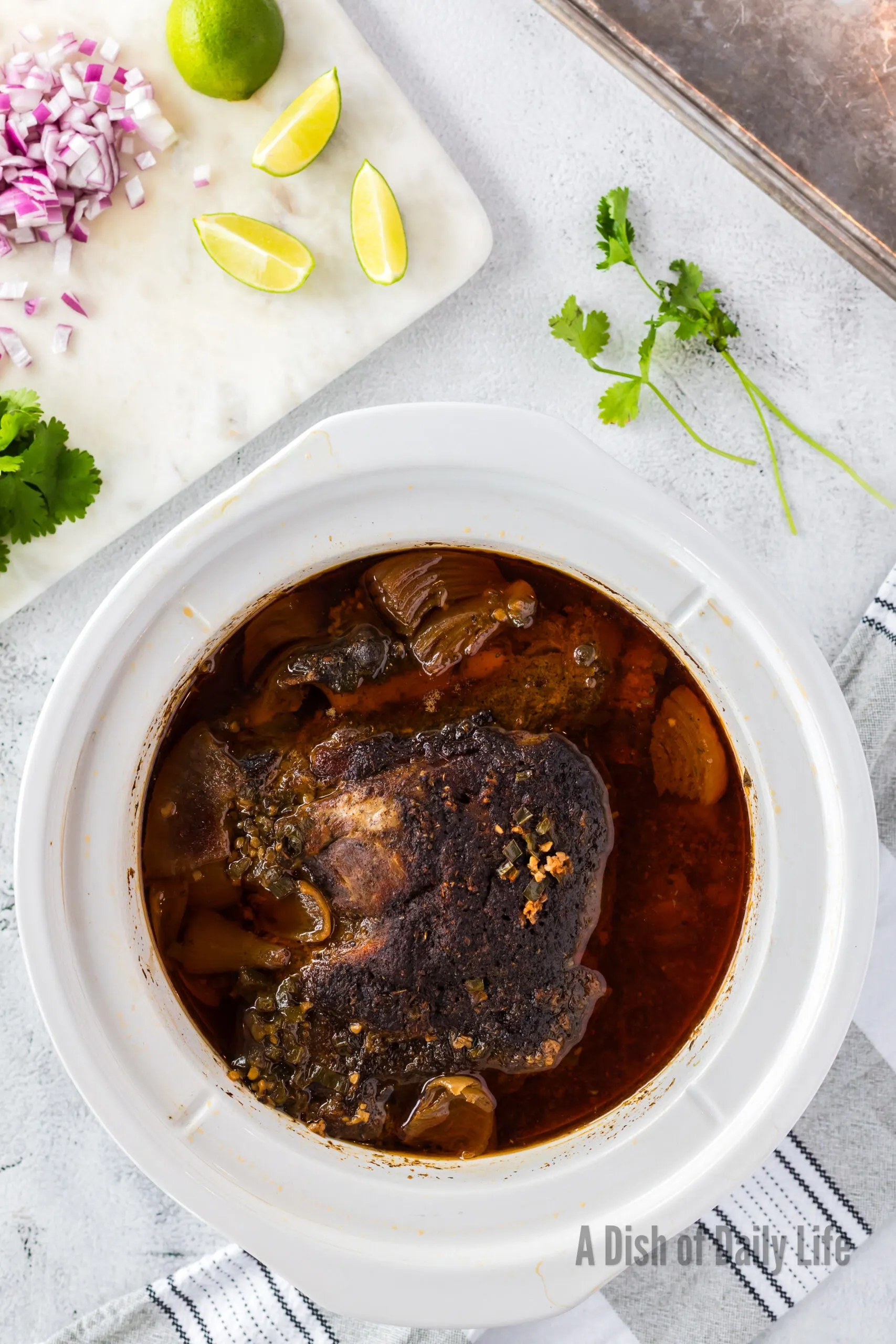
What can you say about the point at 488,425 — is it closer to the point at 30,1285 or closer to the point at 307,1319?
the point at 307,1319

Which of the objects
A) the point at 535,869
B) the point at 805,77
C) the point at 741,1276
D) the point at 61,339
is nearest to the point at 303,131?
the point at 61,339

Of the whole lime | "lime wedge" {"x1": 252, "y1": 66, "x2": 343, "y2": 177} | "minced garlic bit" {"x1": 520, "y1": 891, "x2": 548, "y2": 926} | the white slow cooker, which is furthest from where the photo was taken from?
"lime wedge" {"x1": 252, "y1": 66, "x2": 343, "y2": 177}

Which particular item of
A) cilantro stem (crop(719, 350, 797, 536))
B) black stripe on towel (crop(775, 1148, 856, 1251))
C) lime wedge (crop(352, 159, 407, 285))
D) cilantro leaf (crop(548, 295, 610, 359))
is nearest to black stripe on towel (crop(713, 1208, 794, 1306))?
black stripe on towel (crop(775, 1148, 856, 1251))

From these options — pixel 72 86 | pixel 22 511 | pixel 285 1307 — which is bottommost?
pixel 285 1307

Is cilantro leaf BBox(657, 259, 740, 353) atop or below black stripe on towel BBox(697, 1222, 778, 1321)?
atop

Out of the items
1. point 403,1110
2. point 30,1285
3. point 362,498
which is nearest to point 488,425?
point 362,498

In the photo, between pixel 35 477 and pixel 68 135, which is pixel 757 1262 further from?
pixel 68 135

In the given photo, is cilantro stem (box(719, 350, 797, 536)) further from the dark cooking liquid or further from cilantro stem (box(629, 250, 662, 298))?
the dark cooking liquid
